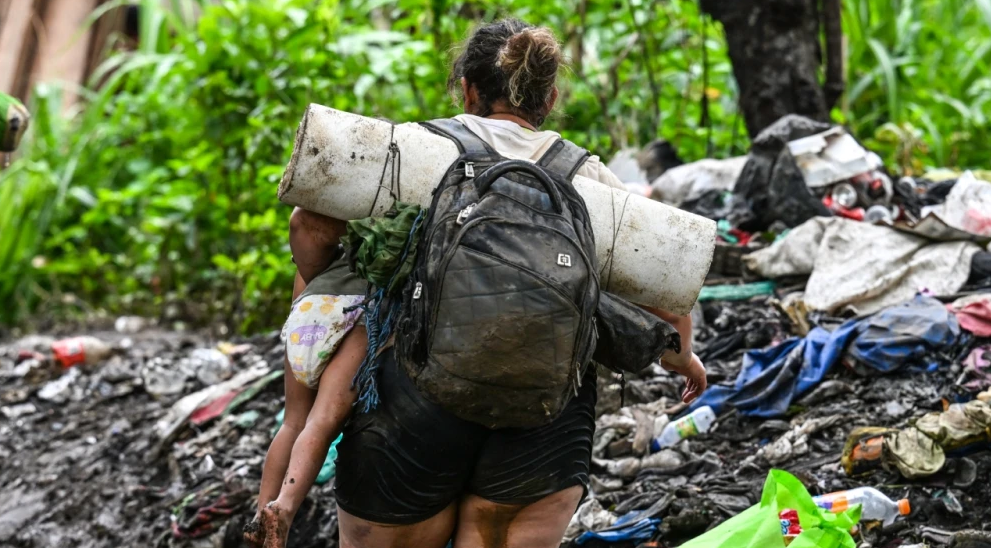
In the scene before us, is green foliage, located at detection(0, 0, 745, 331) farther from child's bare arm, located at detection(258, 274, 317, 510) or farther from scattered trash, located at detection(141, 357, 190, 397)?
child's bare arm, located at detection(258, 274, 317, 510)

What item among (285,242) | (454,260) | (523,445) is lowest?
(285,242)

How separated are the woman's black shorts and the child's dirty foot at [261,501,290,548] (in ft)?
0.47

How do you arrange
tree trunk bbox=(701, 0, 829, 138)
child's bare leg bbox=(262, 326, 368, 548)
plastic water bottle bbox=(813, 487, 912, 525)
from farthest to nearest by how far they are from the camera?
tree trunk bbox=(701, 0, 829, 138) < plastic water bottle bbox=(813, 487, 912, 525) < child's bare leg bbox=(262, 326, 368, 548)

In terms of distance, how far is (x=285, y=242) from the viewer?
654 cm

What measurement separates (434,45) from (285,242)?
5.32 feet

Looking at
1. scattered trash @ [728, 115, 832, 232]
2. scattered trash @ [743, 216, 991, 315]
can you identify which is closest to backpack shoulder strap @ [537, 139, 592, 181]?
scattered trash @ [743, 216, 991, 315]

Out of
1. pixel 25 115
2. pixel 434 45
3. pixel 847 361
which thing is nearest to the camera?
pixel 25 115

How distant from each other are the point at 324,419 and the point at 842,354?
2.68m

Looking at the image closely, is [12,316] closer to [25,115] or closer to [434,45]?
[434,45]

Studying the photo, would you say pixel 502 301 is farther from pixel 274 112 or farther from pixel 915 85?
pixel 915 85

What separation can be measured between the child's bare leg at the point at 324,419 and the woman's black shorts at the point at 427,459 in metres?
0.08

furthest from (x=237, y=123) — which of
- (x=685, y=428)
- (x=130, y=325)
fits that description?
(x=685, y=428)

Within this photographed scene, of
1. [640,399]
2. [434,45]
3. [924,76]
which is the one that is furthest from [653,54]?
[640,399]

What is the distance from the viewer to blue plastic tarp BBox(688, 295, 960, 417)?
4.26 meters
